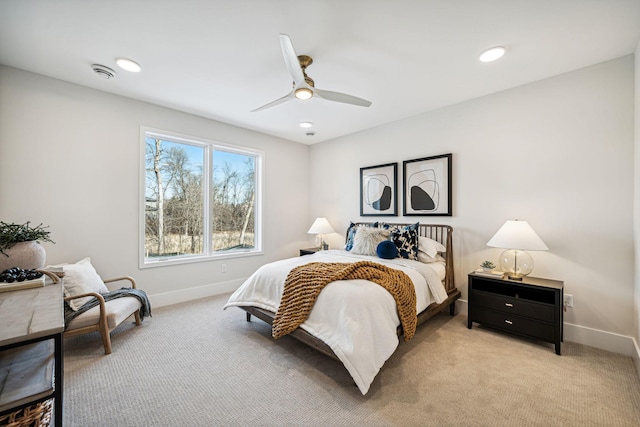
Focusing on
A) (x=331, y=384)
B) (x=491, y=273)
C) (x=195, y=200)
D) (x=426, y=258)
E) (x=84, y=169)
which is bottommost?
(x=331, y=384)

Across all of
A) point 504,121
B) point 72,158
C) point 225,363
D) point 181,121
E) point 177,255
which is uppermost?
point 181,121

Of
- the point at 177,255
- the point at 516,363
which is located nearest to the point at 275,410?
the point at 516,363

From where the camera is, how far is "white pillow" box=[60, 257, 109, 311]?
2389mm

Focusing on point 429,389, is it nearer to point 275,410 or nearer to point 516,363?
point 516,363

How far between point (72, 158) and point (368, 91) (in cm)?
341

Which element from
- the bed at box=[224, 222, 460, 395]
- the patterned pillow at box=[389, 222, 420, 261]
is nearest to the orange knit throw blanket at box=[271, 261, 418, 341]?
the bed at box=[224, 222, 460, 395]

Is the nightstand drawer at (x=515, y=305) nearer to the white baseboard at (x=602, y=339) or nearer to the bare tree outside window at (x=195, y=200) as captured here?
the white baseboard at (x=602, y=339)

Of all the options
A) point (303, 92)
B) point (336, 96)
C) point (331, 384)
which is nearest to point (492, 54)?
point (336, 96)

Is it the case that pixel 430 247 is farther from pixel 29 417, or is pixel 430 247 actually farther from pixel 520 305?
pixel 29 417

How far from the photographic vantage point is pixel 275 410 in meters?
1.71

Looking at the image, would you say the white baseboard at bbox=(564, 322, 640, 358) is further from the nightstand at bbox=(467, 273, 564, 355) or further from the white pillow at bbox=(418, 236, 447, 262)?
the white pillow at bbox=(418, 236, 447, 262)

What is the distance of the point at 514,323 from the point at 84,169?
16.0 ft

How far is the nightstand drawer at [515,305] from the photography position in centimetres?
245

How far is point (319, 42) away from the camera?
221 cm
